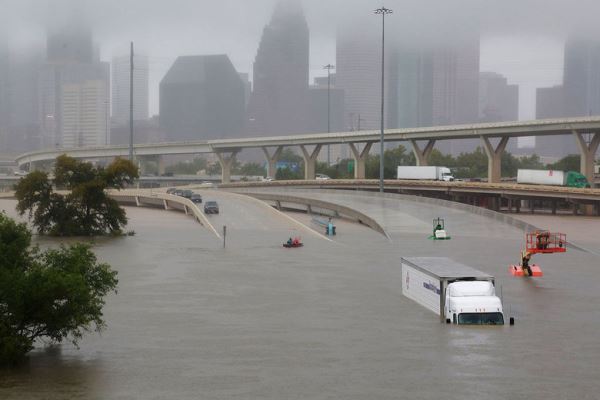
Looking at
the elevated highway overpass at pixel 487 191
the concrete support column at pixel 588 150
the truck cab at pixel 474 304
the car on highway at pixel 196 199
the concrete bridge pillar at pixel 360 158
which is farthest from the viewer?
the concrete bridge pillar at pixel 360 158

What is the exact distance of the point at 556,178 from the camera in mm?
111812

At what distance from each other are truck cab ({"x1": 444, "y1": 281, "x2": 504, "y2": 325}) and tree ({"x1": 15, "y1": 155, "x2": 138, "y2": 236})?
49.0 m

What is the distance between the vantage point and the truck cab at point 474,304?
36.9 m

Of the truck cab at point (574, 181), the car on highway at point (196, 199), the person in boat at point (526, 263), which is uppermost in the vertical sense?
the truck cab at point (574, 181)

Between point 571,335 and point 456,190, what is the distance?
283ft

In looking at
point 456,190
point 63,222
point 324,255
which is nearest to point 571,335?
point 324,255

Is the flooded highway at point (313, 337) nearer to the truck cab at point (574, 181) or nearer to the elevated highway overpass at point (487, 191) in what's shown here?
the elevated highway overpass at point (487, 191)

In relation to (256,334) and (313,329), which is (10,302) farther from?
(313,329)

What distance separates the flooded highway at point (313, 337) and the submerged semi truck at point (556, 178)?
48286 millimetres

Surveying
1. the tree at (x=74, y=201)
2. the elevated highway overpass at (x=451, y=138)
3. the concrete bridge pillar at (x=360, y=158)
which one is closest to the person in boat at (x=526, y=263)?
the tree at (x=74, y=201)

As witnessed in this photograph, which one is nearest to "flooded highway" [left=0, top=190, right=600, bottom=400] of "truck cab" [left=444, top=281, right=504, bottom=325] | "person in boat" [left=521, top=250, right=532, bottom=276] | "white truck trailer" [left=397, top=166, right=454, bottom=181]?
"truck cab" [left=444, top=281, right=504, bottom=325]

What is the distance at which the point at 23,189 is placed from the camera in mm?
81750

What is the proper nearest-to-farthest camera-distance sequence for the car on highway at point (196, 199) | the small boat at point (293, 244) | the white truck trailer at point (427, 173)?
the small boat at point (293, 244), the car on highway at point (196, 199), the white truck trailer at point (427, 173)

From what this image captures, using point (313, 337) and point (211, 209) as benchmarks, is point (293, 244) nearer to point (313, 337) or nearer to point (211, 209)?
point (211, 209)
